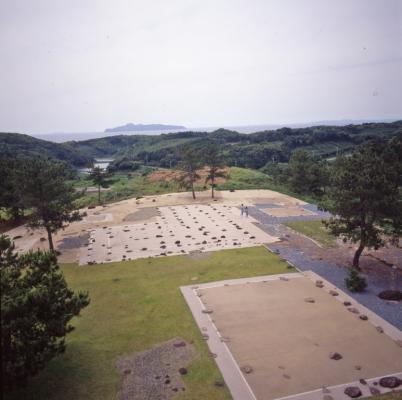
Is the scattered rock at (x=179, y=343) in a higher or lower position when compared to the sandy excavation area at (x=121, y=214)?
higher

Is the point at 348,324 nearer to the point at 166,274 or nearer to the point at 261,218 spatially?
the point at 166,274

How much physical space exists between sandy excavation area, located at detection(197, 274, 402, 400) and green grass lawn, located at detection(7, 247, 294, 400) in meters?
1.87

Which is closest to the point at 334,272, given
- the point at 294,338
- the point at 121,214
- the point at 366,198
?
the point at 366,198

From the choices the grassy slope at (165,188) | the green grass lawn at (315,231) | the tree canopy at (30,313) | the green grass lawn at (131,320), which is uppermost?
the tree canopy at (30,313)

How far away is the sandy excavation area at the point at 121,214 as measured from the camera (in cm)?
3631

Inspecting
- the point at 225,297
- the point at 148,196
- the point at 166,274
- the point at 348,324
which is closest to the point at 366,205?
the point at 348,324

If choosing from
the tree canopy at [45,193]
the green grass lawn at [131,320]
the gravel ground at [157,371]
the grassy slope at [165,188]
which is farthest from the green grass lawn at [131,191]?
the gravel ground at [157,371]

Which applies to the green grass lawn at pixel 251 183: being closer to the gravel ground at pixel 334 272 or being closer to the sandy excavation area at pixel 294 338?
the gravel ground at pixel 334 272

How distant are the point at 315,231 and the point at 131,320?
1009 inches

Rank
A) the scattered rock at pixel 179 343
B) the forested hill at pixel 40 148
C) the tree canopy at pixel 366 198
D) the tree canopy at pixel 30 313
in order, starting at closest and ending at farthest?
the tree canopy at pixel 30 313 → the scattered rock at pixel 179 343 → the tree canopy at pixel 366 198 → the forested hill at pixel 40 148

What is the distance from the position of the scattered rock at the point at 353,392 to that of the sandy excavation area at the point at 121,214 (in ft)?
Answer: 69.4

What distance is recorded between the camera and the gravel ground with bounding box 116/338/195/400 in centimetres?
1418

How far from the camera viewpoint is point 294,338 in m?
18.0

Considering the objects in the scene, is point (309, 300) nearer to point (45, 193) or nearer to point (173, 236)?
point (173, 236)
